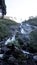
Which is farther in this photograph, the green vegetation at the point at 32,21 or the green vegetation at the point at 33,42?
the green vegetation at the point at 32,21

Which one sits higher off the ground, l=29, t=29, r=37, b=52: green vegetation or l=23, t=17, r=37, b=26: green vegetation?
l=23, t=17, r=37, b=26: green vegetation

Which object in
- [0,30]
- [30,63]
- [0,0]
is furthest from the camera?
[0,30]

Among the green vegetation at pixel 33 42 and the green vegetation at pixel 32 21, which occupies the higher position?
the green vegetation at pixel 32 21

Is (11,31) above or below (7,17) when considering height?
below

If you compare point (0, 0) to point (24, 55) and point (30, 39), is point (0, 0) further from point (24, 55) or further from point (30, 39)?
point (30, 39)

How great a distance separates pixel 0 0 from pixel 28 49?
22.6ft

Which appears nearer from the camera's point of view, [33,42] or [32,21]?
[33,42]

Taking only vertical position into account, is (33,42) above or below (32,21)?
below

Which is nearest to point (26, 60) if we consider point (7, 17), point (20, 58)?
point (20, 58)

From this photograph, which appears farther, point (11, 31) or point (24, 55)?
point (11, 31)

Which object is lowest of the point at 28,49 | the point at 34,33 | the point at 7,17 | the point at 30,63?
the point at 30,63

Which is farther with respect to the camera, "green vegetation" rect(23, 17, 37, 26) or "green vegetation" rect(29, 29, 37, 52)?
"green vegetation" rect(23, 17, 37, 26)

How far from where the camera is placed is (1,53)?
15930 mm

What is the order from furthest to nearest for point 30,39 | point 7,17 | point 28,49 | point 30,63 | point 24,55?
point 7,17, point 30,39, point 28,49, point 24,55, point 30,63
